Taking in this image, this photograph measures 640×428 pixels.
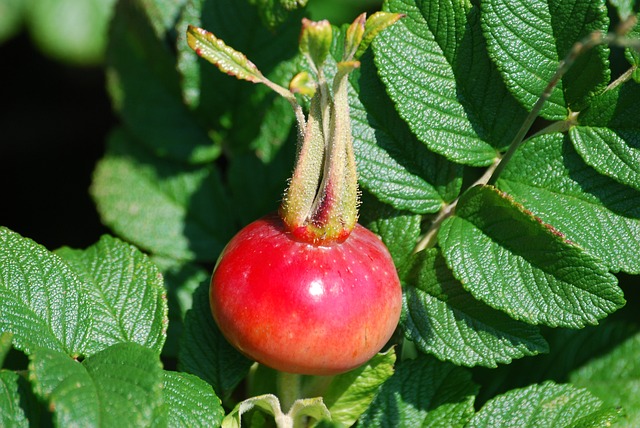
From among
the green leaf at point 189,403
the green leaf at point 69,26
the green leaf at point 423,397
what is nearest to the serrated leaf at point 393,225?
the green leaf at point 423,397

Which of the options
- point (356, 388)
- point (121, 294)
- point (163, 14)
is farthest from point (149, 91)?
point (356, 388)

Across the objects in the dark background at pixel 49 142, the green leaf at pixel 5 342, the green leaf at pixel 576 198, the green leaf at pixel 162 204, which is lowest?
the dark background at pixel 49 142

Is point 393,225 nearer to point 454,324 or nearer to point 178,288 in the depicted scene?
point 454,324

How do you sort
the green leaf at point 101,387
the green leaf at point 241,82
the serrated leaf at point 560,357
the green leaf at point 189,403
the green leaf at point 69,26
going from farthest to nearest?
the green leaf at point 69,26 → the serrated leaf at point 560,357 → the green leaf at point 241,82 → the green leaf at point 189,403 → the green leaf at point 101,387

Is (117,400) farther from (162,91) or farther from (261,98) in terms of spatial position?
(162,91)

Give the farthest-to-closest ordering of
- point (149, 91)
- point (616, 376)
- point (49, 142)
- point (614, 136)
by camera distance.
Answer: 1. point (49, 142)
2. point (149, 91)
3. point (616, 376)
4. point (614, 136)

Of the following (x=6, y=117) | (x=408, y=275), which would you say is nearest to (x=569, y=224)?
(x=408, y=275)

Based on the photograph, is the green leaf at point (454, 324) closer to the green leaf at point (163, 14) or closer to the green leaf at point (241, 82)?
the green leaf at point (241, 82)
